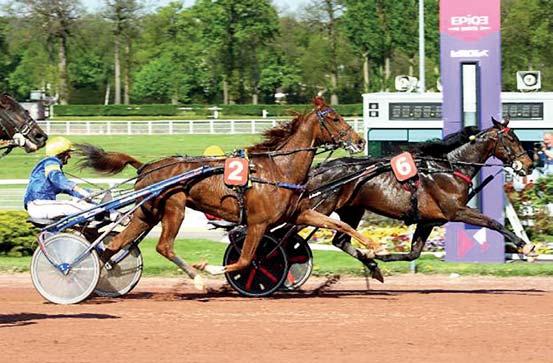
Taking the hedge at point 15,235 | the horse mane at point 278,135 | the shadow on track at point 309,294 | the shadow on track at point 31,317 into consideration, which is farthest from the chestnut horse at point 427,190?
the hedge at point 15,235

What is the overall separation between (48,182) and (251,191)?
187 cm

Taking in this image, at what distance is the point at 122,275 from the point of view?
33.6 ft

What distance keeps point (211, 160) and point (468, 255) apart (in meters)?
3.76

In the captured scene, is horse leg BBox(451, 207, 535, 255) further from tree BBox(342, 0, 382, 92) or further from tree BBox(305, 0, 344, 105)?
tree BBox(305, 0, 344, 105)

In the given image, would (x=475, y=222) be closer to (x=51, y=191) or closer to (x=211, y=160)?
(x=211, y=160)

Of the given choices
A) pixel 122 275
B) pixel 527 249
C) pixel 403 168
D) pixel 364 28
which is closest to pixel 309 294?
pixel 403 168

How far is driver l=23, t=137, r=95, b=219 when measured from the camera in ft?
31.9

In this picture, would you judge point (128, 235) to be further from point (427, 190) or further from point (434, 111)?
point (434, 111)

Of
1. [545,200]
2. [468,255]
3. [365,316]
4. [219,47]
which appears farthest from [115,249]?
[219,47]

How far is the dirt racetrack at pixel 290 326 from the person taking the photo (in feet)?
24.0

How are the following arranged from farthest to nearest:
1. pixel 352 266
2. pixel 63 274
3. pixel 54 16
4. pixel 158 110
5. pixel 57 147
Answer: pixel 54 16 < pixel 158 110 < pixel 352 266 < pixel 57 147 < pixel 63 274

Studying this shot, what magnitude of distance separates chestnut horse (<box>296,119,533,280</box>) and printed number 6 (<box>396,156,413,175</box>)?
18cm

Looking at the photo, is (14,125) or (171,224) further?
(171,224)

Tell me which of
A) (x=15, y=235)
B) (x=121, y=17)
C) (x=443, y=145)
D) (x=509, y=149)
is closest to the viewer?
(x=509, y=149)
